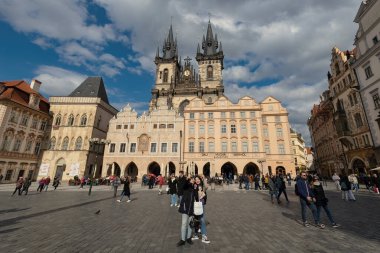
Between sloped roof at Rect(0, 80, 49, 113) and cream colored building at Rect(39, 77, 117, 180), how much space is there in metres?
1.75

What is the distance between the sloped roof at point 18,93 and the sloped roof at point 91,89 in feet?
17.6

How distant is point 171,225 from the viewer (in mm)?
6523

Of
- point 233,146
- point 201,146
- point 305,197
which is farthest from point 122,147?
point 305,197

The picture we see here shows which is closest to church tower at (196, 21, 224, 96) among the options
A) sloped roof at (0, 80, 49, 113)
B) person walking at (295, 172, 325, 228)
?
sloped roof at (0, 80, 49, 113)

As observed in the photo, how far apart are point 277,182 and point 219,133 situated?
2239cm

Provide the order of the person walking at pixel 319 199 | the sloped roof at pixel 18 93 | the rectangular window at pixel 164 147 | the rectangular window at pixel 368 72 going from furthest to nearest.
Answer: the rectangular window at pixel 164 147
the sloped roof at pixel 18 93
the rectangular window at pixel 368 72
the person walking at pixel 319 199

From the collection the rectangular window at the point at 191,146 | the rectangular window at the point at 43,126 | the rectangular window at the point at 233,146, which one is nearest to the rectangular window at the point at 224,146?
Answer: the rectangular window at the point at 233,146

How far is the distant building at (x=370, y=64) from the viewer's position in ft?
A: 71.3

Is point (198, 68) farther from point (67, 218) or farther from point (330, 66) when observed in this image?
point (67, 218)

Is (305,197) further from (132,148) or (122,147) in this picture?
(122,147)

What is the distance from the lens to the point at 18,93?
31828mm

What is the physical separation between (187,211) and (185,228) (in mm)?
415

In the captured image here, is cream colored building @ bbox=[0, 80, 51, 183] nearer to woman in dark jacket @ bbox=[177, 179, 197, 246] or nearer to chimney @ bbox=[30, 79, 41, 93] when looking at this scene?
chimney @ bbox=[30, 79, 41, 93]

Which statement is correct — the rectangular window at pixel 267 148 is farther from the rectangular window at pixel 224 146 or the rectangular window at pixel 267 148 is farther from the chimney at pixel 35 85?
the chimney at pixel 35 85
